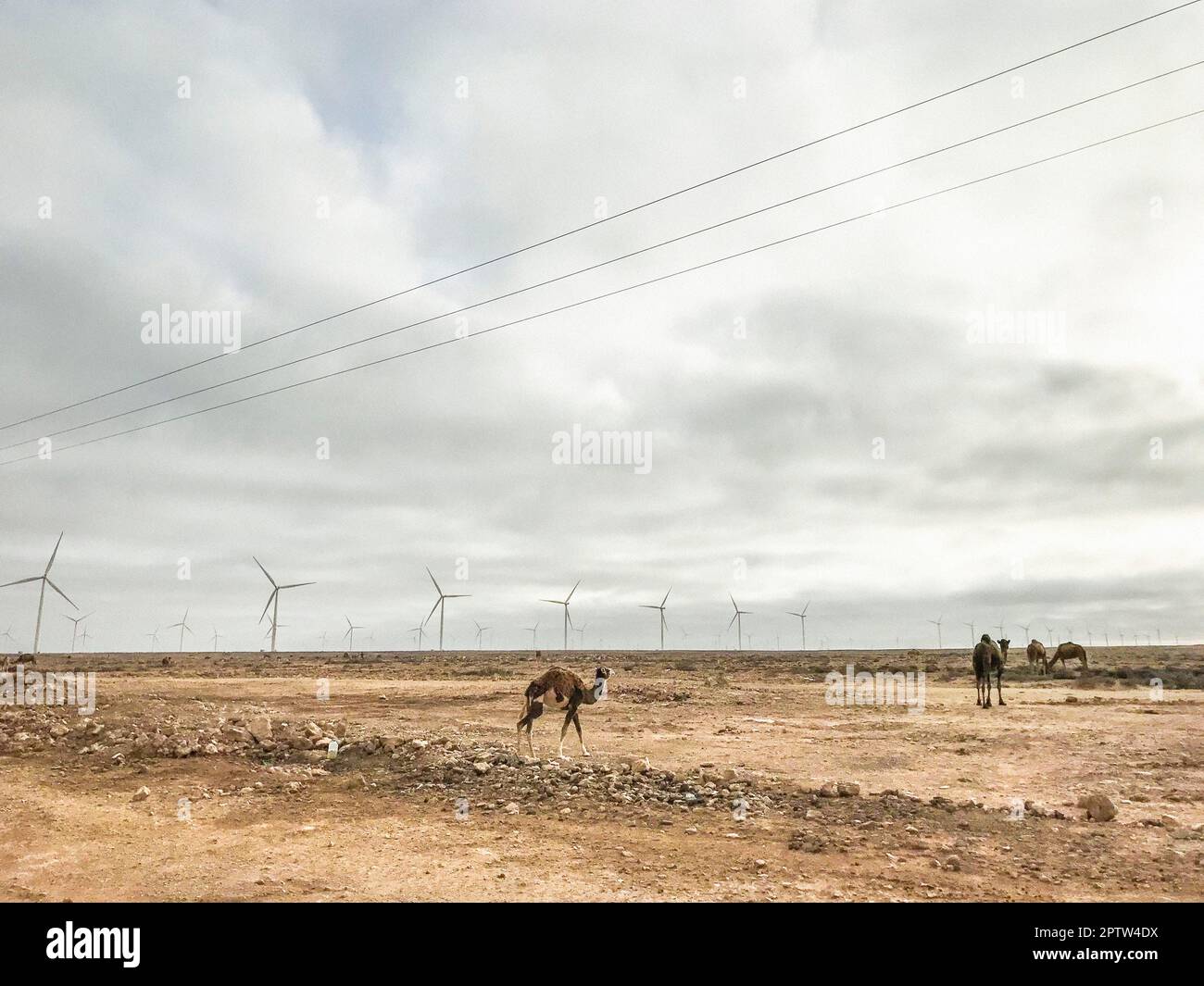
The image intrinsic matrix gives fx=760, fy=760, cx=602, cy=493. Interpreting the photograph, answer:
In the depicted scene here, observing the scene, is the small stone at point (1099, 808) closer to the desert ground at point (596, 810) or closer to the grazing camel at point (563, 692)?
the desert ground at point (596, 810)

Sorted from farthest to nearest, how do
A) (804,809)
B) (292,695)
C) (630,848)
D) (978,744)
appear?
(292,695)
(978,744)
(804,809)
(630,848)

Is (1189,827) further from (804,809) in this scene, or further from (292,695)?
(292,695)

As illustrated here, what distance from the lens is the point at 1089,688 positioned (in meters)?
37.4

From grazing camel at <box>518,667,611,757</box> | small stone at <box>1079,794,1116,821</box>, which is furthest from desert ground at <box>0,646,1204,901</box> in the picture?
grazing camel at <box>518,667,611,757</box>

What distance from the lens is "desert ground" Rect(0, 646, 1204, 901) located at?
30.0 ft

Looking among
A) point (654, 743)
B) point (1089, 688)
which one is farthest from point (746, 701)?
point (1089, 688)

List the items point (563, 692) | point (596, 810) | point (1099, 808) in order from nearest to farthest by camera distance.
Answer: point (1099, 808) < point (596, 810) < point (563, 692)

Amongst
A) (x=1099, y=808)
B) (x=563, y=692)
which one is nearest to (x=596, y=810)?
(x=563, y=692)

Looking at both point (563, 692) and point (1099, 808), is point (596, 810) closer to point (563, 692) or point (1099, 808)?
point (563, 692)

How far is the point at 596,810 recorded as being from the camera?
1244 cm
